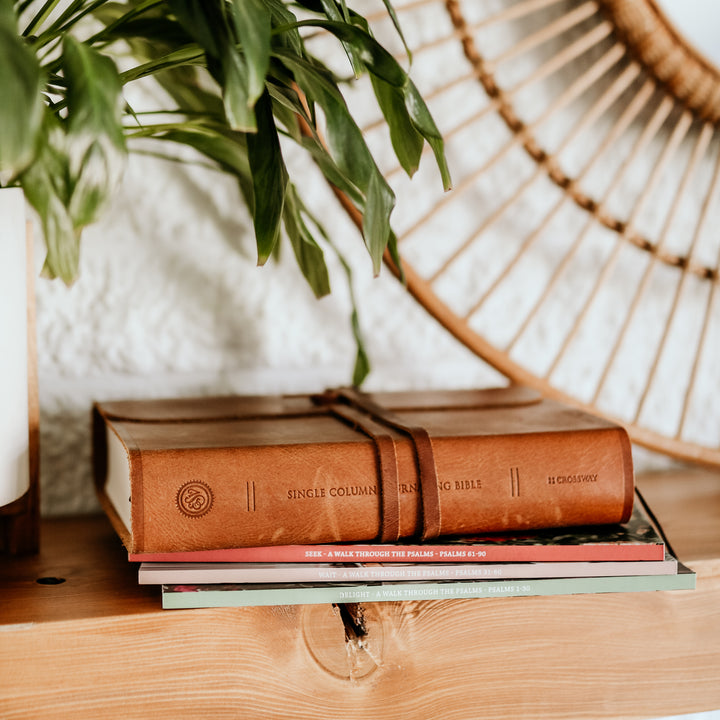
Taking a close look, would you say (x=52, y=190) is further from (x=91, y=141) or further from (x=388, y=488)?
(x=388, y=488)

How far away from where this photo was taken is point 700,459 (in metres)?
0.75

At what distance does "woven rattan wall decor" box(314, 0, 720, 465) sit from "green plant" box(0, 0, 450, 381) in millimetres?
238

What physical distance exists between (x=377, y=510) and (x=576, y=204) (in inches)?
17.2

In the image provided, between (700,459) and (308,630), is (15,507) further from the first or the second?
(700,459)

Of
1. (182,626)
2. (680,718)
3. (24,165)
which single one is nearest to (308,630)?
(182,626)

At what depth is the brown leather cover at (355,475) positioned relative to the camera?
16.8 inches

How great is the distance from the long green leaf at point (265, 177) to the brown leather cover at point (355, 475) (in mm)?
124

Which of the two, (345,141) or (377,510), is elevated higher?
(345,141)

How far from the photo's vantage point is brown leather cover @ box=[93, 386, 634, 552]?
0.43m

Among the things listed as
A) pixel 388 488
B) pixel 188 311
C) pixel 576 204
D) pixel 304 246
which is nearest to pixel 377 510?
pixel 388 488

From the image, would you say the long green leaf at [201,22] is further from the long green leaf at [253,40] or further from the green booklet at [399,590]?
the green booklet at [399,590]

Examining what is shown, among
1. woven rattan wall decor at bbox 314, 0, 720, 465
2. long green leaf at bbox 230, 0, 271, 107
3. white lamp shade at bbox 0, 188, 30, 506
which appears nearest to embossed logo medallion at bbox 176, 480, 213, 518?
white lamp shade at bbox 0, 188, 30, 506

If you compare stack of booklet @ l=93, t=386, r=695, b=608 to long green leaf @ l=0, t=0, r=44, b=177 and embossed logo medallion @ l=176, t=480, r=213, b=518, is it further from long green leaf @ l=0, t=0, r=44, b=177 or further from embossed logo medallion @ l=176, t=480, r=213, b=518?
long green leaf @ l=0, t=0, r=44, b=177

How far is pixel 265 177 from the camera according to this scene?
0.38 m
